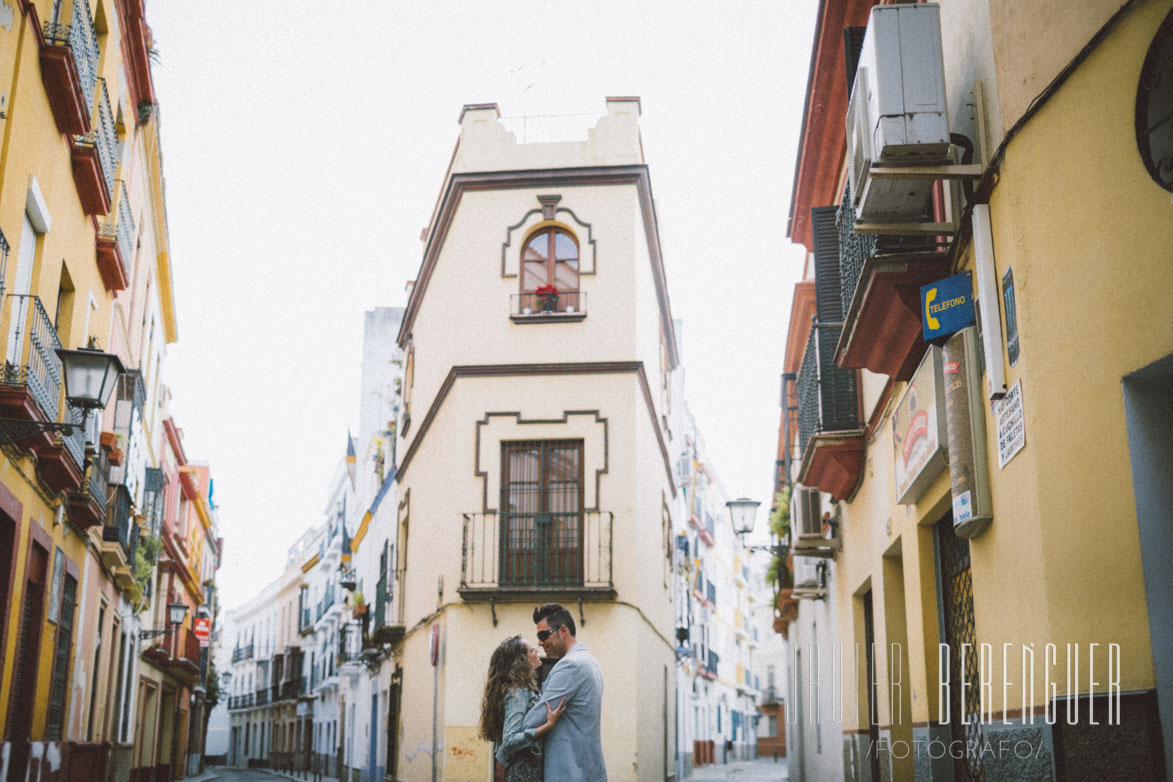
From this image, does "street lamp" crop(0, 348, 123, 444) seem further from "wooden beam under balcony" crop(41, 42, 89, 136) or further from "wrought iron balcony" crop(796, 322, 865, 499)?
"wrought iron balcony" crop(796, 322, 865, 499)

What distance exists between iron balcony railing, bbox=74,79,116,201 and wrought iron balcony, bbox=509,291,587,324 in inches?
235

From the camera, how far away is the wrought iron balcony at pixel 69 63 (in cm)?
1051

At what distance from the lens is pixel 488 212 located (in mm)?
18031

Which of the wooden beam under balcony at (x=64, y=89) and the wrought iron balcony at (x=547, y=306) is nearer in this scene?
the wooden beam under balcony at (x=64, y=89)

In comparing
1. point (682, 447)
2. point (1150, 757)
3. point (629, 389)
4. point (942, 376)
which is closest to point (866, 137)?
point (942, 376)

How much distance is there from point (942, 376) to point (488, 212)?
12.0 meters

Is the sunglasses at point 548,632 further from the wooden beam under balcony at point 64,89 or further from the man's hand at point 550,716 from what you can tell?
the wooden beam under balcony at point 64,89

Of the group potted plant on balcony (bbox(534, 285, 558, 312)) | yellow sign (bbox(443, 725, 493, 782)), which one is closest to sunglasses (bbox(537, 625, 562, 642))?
yellow sign (bbox(443, 725, 493, 782))

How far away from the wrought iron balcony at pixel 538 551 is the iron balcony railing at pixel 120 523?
201 inches

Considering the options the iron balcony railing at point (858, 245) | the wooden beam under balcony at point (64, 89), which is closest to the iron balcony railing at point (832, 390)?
the iron balcony railing at point (858, 245)

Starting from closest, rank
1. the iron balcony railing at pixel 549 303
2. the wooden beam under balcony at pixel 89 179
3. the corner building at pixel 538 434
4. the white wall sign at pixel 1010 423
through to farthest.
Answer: the white wall sign at pixel 1010 423 < the wooden beam under balcony at pixel 89 179 < the corner building at pixel 538 434 < the iron balcony railing at pixel 549 303

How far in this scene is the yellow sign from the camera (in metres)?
15.6

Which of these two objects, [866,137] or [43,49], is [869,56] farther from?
[43,49]

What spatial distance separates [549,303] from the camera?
58.4 ft
